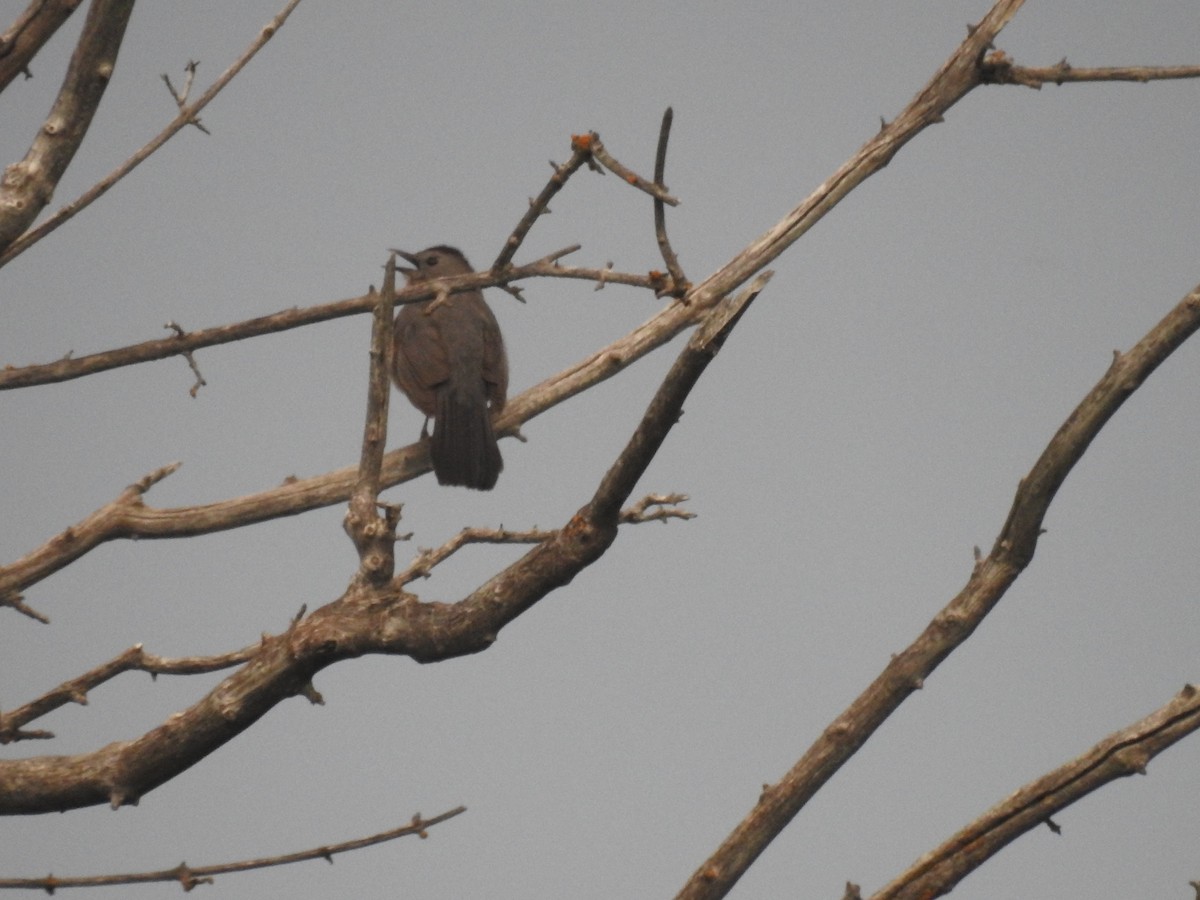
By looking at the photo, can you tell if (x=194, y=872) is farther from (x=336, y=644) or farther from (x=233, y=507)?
(x=233, y=507)

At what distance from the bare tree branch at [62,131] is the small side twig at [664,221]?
52.6 inches

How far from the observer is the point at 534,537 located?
15.0 feet

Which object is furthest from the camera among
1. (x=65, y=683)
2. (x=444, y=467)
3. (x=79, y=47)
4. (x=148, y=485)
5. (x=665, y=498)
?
(x=444, y=467)

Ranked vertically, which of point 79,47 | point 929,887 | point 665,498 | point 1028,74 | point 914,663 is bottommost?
point 929,887

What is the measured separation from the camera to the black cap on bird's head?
675 cm

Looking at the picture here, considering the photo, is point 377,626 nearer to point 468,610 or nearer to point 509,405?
point 468,610

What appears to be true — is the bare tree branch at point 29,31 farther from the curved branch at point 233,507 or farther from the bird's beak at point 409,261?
the bird's beak at point 409,261

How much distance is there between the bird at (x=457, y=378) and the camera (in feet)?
18.3

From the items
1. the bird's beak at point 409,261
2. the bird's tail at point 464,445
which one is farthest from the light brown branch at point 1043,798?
the bird's beak at point 409,261

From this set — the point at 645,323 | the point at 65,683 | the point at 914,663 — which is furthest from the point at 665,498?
the point at 65,683

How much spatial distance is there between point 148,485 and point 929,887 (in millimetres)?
2939

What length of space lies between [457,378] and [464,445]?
34 centimetres

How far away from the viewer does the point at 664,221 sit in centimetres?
385

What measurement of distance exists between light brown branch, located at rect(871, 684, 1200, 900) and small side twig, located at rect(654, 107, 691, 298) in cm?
161
